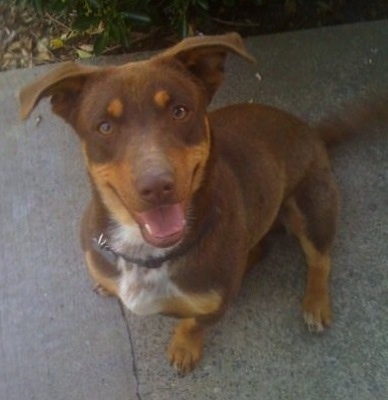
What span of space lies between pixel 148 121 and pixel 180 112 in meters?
0.14

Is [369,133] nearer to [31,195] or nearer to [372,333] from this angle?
[372,333]

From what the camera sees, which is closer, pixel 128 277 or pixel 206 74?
pixel 206 74

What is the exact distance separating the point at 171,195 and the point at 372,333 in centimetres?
168

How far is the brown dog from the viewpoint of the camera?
110 inches

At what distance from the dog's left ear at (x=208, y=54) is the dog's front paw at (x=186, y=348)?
1243 mm

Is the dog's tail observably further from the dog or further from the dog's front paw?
the dog's front paw

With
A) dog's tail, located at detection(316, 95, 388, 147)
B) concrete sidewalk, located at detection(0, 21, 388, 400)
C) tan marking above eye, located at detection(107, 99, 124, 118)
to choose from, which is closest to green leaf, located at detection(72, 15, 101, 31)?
concrete sidewalk, located at detection(0, 21, 388, 400)

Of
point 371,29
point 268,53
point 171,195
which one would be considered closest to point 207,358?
point 171,195

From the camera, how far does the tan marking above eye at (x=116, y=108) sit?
9.20 feet

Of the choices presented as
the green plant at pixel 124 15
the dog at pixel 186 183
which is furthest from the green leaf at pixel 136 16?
the dog at pixel 186 183

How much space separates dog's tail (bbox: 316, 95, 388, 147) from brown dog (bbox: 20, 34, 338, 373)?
9.0 inches

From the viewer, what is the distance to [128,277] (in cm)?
334

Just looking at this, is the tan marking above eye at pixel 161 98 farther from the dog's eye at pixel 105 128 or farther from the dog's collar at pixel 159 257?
the dog's collar at pixel 159 257

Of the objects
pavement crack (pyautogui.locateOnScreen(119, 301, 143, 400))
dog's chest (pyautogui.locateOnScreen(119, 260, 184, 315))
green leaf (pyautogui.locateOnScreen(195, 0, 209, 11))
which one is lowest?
pavement crack (pyautogui.locateOnScreen(119, 301, 143, 400))
